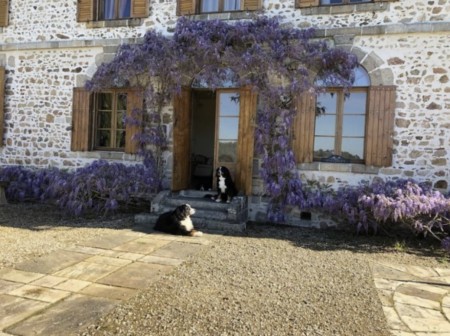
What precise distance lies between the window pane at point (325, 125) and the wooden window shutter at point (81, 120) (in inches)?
177

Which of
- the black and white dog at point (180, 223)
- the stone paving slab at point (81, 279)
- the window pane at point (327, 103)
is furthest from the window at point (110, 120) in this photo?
the window pane at point (327, 103)

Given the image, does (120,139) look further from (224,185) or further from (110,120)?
(224,185)

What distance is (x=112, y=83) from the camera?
8.02m

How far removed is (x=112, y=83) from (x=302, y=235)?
15.2 feet

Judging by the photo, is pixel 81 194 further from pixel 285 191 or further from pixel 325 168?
pixel 325 168

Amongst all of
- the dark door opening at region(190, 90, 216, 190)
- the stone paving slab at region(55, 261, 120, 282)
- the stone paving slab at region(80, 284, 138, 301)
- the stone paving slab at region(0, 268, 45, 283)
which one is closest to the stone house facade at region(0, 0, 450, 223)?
the dark door opening at region(190, 90, 216, 190)

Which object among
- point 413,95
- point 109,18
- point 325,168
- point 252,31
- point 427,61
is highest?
point 109,18

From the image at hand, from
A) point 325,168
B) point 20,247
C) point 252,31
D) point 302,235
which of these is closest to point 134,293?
point 20,247

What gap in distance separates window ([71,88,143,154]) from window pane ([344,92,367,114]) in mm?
4132

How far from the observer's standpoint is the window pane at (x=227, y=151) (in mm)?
7465

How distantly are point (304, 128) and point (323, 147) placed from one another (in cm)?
47

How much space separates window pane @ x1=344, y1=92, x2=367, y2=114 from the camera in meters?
6.83

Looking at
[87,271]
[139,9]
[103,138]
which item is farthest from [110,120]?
[87,271]

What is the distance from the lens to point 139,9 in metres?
7.98
